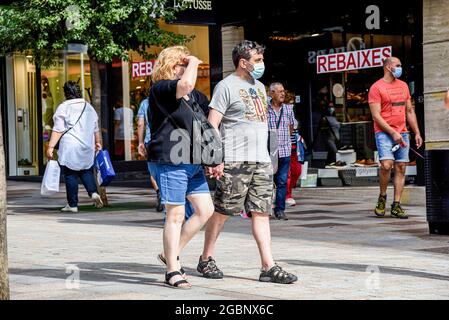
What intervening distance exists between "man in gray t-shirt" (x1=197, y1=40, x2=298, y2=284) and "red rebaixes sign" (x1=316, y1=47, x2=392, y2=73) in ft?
26.7

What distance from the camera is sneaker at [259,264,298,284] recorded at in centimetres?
734

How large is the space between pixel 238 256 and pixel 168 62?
A: 7.72 ft

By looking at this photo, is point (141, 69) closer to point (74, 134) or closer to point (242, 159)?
point (74, 134)

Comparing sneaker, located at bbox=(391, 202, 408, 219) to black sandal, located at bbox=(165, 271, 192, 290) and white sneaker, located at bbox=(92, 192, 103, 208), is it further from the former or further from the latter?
black sandal, located at bbox=(165, 271, 192, 290)

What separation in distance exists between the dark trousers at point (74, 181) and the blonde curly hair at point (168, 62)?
702cm

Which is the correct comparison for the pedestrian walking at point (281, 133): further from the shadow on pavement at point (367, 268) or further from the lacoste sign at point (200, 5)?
the lacoste sign at point (200, 5)

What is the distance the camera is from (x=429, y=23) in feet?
47.6

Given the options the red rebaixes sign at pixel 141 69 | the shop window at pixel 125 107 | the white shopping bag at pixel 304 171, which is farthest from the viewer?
the shop window at pixel 125 107

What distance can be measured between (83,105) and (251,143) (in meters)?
6.95

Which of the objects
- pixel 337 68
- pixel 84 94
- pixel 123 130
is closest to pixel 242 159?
pixel 337 68

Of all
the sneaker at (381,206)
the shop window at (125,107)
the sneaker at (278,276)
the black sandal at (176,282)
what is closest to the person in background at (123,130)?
the shop window at (125,107)

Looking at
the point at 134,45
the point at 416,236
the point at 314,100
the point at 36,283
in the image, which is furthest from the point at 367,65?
the point at 36,283

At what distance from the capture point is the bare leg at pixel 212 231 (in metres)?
7.85

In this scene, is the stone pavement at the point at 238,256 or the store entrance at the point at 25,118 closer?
the stone pavement at the point at 238,256
